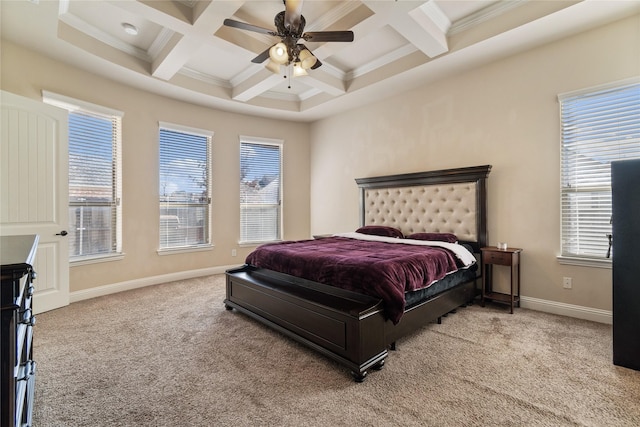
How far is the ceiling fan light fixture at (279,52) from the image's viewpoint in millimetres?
2676

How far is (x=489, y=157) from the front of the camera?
374 centimetres

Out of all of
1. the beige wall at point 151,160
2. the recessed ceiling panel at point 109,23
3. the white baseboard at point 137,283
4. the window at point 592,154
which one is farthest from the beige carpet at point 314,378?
the recessed ceiling panel at point 109,23

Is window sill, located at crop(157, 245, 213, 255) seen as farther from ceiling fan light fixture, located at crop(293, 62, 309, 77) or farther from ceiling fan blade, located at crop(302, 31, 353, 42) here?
ceiling fan blade, located at crop(302, 31, 353, 42)

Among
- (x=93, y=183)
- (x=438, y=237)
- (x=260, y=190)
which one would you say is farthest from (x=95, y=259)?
Result: (x=438, y=237)

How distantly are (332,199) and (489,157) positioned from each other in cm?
290

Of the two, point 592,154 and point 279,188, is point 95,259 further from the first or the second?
point 592,154

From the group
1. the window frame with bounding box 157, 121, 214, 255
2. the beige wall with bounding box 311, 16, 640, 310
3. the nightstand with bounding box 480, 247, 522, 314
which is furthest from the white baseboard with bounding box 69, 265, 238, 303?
the nightstand with bounding box 480, 247, 522, 314

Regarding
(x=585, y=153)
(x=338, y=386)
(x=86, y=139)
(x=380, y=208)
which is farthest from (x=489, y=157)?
(x=86, y=139)

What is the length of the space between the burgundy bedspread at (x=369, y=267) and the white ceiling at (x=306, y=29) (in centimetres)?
235

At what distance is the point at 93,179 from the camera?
156 inches

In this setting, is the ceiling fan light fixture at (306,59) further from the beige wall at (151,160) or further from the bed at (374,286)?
the beige wall at (151,160)

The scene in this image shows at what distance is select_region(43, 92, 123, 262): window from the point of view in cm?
379

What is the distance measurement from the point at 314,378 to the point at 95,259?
Answer: 357 centimetres

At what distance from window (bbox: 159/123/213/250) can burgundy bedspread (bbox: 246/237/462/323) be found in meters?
2.07
